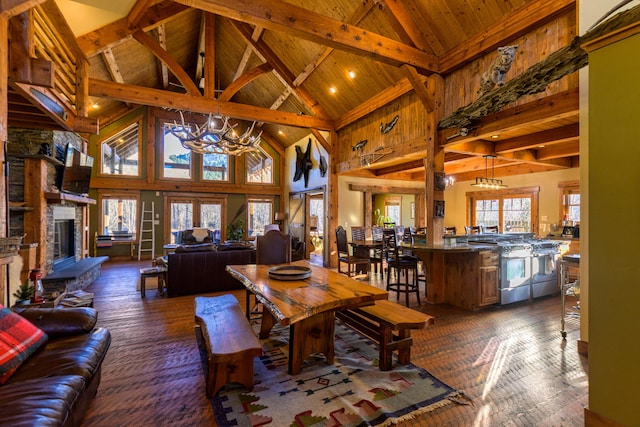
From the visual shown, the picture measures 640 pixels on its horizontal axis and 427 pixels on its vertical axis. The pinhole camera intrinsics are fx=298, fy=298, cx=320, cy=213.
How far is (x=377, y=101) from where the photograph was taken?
5.91 metres

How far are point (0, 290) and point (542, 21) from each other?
5.99 m

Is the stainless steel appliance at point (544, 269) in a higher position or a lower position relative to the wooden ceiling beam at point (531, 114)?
lower

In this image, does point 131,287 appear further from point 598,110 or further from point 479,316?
point 598,110

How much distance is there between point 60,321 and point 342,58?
5.67 meters

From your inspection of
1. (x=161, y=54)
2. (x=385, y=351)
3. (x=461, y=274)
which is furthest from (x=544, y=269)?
(x=161, y=54)

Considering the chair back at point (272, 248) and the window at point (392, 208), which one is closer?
the chair back at point (272, 248)

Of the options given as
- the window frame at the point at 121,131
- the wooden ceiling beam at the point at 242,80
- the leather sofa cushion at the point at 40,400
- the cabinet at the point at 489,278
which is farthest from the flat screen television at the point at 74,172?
the cabinet at the point at 489,278

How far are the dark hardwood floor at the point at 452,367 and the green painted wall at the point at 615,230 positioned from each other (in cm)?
44

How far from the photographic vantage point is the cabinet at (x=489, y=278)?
4.11m

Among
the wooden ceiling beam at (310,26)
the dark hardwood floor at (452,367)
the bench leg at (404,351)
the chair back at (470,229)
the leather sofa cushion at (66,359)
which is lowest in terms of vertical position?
the dark hardwood floor at (452,367)

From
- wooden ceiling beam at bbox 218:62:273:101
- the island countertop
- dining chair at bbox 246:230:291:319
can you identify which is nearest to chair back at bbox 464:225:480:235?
the island countertop

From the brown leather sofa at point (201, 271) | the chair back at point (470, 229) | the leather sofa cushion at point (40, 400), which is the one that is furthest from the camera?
the chair back at point (470, 229)

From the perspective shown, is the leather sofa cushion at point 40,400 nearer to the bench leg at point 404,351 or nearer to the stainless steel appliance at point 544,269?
the bench leg at point 404,351

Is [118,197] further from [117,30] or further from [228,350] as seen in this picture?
[228,350]
